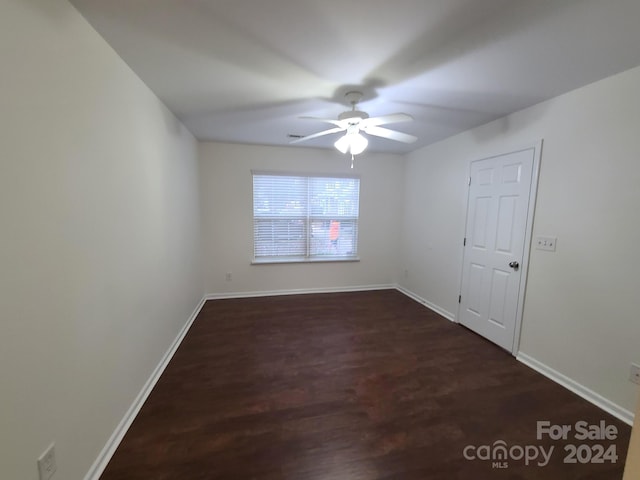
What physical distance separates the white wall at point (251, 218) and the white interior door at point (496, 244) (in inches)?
61.2

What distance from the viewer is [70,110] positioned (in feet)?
4.05

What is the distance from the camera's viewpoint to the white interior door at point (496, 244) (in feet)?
8.29

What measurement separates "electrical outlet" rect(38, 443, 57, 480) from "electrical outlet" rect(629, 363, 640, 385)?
3354 mm

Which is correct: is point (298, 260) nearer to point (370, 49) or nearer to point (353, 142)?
point (353, 142)

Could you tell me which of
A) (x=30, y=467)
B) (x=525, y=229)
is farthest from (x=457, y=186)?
(x=30, y=467)

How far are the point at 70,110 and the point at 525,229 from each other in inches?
135


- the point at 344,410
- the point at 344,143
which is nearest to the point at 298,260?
the point at 344,143

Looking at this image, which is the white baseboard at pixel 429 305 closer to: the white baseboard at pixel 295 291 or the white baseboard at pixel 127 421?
the white baseboard at pixel 295 291

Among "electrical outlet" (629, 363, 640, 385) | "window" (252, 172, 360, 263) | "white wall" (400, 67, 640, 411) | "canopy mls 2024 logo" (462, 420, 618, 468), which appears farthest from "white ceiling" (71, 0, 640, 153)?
"canopy mls 2024 logo" (462, 420, 618, 468)

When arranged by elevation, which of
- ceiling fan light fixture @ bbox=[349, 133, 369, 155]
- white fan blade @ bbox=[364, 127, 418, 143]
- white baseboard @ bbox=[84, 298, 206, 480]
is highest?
white fan blade @ bbox=[364, 127, 418, 143]

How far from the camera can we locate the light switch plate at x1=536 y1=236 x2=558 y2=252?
225 cm

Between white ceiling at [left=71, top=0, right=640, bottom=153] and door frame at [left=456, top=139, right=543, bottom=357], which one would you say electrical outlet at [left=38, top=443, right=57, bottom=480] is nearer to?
white ceiling at [left=71, top=0, right=640, bottom=153]

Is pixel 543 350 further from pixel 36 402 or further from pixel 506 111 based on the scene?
pixel 36 402

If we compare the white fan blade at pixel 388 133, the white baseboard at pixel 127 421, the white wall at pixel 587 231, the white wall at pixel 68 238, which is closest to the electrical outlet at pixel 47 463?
the white wall at pixel 68 238
